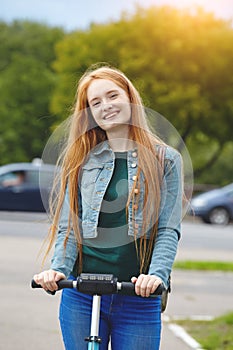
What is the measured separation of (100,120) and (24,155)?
4517cm

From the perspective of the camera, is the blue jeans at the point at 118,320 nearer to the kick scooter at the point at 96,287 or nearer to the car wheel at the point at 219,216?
the kick scooter at the point at 96,287

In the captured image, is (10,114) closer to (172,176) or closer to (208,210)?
(208,210)

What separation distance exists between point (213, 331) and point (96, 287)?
4.51 m

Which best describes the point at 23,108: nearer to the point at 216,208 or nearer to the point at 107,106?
the point at 216,208

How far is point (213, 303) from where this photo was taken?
30.2 feet

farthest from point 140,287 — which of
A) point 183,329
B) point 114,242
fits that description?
point 183,329

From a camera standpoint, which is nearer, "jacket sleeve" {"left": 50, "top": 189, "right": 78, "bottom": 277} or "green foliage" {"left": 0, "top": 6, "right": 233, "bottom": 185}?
"jacket sleeve" {"left": 50, "top": 189, "right": 78, "bottom": 277}

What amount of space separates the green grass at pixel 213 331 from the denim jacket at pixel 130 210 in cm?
362

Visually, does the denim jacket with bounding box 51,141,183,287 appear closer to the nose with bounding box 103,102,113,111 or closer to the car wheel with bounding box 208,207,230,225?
the nose with bounding box 103,102,113,111

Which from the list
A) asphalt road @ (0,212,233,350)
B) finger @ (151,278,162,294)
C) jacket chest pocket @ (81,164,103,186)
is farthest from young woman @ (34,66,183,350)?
asphalt road @ (0,212,233,350)

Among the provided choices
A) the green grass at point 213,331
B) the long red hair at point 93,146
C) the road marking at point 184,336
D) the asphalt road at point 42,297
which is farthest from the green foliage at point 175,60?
the long red hair at point 93,146

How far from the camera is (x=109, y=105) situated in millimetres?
3184

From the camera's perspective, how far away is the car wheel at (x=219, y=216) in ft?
83.8

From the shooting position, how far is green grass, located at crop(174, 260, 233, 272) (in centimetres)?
1220
